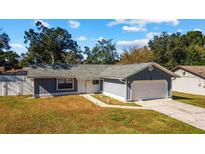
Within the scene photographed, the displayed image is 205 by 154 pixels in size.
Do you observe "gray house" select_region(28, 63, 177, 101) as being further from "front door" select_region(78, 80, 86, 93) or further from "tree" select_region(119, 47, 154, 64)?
"tree" select_region(119, 47, 154, 64)

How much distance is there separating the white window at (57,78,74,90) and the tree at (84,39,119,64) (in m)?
22.6

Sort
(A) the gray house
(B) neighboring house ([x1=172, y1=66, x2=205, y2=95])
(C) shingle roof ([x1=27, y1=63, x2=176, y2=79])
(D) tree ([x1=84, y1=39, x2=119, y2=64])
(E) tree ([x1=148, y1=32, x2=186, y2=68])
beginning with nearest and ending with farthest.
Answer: (A) the gray house < (C) shingle roof ([x1=27, y1=63, x2=176, y2=79]) < (B) neighboring house ([x1=172, y1=66, x2=205, y2=95]) < (E) tree ([x1=148, y1=32, x2=186, y2=68]) < (D) tree ([x1=84, y1=39, x2=119, y2=64])

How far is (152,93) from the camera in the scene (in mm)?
17281

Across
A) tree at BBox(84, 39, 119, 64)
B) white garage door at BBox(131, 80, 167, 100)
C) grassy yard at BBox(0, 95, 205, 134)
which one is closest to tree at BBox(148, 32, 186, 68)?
tree at BBox(84, 39, 119, 64)

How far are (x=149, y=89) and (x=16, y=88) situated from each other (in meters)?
14.5

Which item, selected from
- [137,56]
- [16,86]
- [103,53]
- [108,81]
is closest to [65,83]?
[108,81]

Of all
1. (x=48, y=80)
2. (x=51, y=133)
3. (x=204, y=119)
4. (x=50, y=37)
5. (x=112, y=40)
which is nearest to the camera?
(x=51, y=133)

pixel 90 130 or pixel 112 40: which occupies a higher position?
pixel 112 40

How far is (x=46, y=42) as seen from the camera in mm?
21797

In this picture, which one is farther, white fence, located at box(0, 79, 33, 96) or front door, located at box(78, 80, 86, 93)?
front door, located at box(78, 80, 86, 93)

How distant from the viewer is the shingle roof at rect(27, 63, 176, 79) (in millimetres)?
17547

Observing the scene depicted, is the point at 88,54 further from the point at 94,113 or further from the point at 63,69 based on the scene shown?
the point at 94,113
